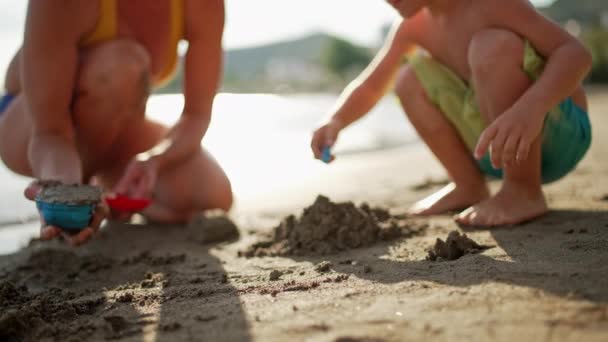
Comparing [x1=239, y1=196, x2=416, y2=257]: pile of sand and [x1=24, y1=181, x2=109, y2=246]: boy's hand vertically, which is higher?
[x1=24, y1=181, x2=109, y2=246]: boy's hand

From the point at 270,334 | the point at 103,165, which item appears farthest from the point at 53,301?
the point at 103,165

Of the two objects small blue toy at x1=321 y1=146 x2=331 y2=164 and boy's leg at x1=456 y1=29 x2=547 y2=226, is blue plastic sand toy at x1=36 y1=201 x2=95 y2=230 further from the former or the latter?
boy's leg at x1=456 y1=29 x2=547 y2=226

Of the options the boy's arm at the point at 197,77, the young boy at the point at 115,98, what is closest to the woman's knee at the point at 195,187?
the young boy at the point at 115,98

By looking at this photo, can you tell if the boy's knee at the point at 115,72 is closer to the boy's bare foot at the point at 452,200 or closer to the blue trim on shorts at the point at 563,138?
the boy's bare foot at the point at 452,200

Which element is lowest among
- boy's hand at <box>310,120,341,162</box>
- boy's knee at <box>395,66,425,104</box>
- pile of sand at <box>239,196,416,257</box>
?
pile of sand at <box>239,196,416,257</box>

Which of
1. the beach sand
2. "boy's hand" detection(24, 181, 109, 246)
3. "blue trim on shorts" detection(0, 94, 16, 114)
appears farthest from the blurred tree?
"boy's hand" detection(24, 181, 109, 246)

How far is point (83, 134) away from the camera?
225 centimetres

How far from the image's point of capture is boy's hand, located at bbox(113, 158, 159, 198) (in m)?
2.03

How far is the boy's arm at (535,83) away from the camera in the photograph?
1.66 meters

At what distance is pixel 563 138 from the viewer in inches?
79.7

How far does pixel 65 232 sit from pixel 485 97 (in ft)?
4.39

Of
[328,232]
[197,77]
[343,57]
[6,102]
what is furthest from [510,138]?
[343,57]

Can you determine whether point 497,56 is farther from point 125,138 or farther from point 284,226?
point 125,138

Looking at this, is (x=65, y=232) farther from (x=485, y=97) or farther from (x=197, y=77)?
(x=485, y=97)
